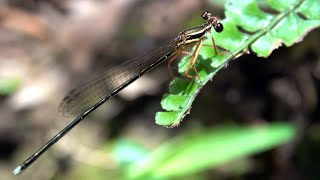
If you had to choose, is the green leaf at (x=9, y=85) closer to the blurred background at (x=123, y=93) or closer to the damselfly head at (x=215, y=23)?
the blurred background at (x=123, y=93)

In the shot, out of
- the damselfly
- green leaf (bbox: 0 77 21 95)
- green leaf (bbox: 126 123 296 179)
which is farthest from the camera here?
green leaf (bbox: 0 77 21 95)

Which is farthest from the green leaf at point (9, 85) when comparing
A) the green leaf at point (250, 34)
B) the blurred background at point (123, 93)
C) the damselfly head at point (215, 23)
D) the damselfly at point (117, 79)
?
the green leaf at point (250, 34)

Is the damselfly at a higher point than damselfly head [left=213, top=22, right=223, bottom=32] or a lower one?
higher

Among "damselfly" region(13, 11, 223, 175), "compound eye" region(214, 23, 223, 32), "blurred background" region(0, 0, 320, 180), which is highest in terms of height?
"blurred background" region(0, 0, 320, 180)

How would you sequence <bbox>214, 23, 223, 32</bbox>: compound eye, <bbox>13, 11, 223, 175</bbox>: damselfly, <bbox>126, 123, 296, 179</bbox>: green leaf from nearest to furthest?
<bbox>214, 23, 223, 32</bbox>: compound eye
<bbox>13, 11, 223, 175</bbox>: damselfly
<bbox>126, 123, 296, 179</bbox>: green leaf

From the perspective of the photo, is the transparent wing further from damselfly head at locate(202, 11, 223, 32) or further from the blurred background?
the blurred background

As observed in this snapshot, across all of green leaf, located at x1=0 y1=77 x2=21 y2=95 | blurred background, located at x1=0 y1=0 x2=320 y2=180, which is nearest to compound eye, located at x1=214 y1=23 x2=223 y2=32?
blurred background, located at x1=0 y1=0 x2=320 y2=180

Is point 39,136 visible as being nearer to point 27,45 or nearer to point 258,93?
point 27,45
